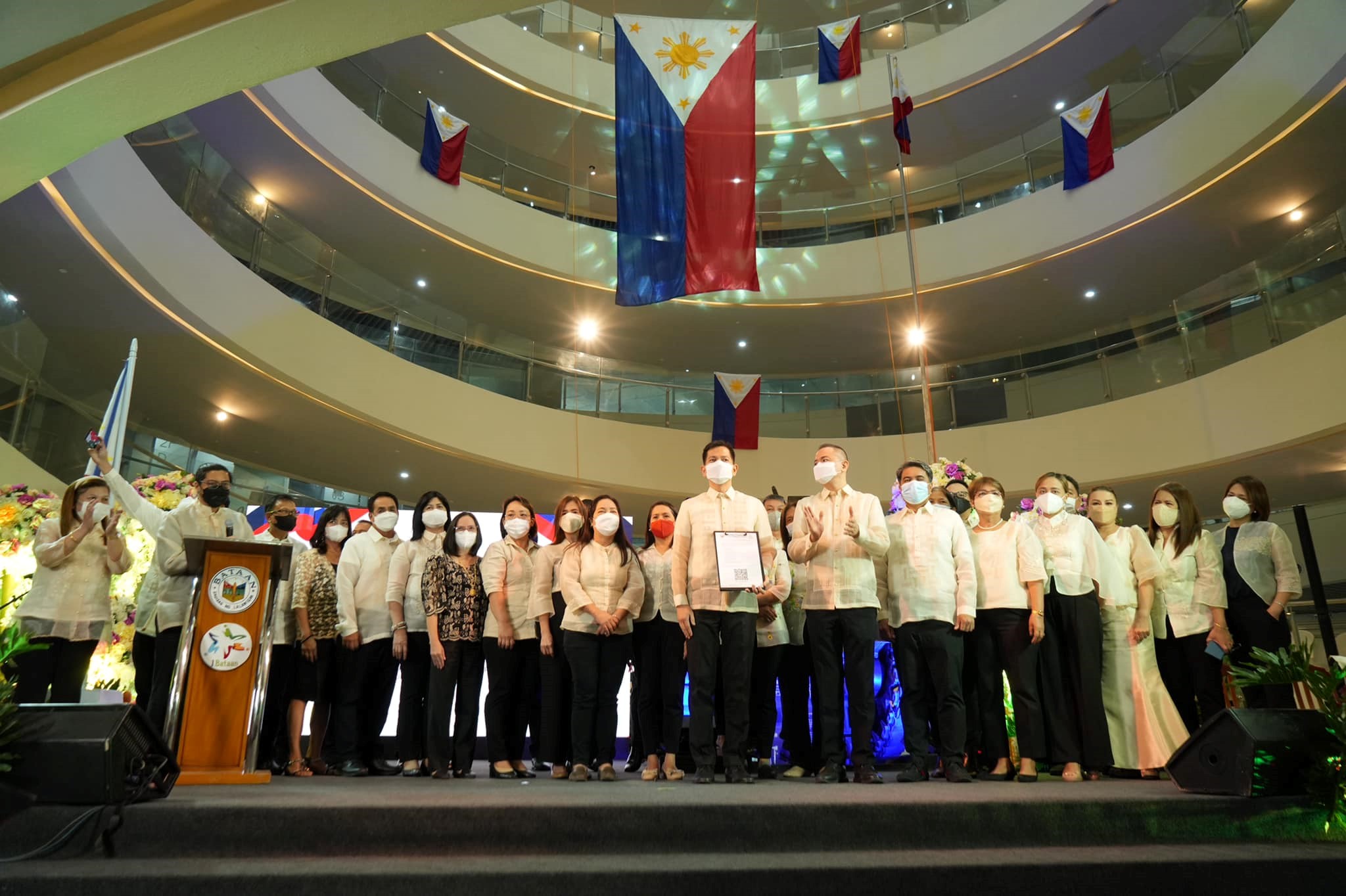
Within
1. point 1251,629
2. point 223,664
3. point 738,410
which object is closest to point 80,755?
point 223,664

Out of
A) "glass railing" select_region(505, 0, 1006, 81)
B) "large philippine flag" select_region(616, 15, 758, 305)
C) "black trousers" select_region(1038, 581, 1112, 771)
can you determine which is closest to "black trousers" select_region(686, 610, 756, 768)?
"black trousers" select_region(1038, 581, 1112, 771)

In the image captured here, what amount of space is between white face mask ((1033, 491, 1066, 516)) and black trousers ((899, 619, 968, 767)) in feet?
2.66

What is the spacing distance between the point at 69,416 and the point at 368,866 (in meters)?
6.64

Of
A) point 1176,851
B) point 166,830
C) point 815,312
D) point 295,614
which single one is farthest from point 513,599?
point 815,312

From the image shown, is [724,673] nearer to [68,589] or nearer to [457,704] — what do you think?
[457,704]

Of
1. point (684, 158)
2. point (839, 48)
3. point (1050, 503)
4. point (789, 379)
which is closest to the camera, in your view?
point (1050, 503)

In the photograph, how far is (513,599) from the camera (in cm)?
488

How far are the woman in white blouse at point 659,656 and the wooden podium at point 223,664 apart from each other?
1.74m

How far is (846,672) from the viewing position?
13.9ft

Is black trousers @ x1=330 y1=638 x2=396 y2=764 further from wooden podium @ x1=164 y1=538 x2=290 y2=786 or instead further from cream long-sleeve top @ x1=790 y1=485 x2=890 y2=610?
cream long-sleeve top @ x1=790 y1=485 x2=890 y2=610

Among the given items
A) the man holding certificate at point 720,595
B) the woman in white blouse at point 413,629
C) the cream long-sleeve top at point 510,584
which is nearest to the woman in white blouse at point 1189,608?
the man holding certificate at point 720,595

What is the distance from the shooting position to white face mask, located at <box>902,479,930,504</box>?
175 inches

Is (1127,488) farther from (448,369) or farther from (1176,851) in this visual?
(1176,851)

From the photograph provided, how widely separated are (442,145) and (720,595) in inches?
389
